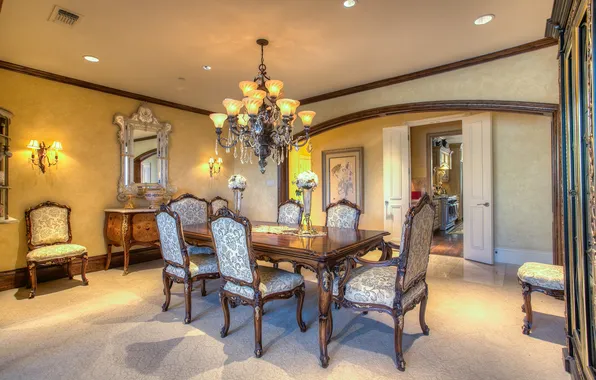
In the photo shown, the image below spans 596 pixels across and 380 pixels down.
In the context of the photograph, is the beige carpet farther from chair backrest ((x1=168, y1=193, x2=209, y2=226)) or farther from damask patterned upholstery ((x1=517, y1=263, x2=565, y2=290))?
chair backrest ((x1=168, y1=193, x2=209, y2=226))

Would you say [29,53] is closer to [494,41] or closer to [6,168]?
[6,168]

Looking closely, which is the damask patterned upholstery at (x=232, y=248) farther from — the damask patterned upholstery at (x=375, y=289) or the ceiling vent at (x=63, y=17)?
the ceiling vent at (x=63, y=17)

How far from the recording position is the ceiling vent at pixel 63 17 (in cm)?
256

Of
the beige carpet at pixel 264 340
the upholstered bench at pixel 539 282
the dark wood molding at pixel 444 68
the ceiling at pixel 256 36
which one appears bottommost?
the beige carpet at pixel 264 340

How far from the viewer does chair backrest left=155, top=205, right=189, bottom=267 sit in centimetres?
260

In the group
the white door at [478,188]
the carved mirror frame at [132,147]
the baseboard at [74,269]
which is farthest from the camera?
the carved mirror frame at [132,147]

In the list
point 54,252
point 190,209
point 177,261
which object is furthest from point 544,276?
point 54,252

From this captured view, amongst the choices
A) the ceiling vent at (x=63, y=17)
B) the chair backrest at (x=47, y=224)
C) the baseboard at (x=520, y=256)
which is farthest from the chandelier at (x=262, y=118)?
the baseboard at (x=520, y=256)

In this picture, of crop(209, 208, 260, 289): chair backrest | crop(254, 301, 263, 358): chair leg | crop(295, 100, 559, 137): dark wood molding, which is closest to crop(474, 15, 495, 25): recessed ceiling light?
crop(295, 100, 559, 137): dark wood molding

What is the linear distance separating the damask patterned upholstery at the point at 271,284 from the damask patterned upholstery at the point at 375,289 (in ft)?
1.10

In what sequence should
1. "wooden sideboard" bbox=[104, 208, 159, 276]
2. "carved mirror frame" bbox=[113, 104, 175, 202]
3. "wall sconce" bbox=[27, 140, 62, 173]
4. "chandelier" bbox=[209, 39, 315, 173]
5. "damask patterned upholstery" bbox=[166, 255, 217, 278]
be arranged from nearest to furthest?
"damask patterned upholstery" bbox=[166, 255, 217, 278]
"chandelier" bbox=[209, 39, 315, 173]
"wall sconce" bbox=[27, 140, 62, 173]
"wooden sideboard" bbox=[104, 208, 159, 276]
"carved mirror frame" bbox=[113, 104, 175, 202]

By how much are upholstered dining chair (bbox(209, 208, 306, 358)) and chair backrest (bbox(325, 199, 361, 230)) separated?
1.28 meters

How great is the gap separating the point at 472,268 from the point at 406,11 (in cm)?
346

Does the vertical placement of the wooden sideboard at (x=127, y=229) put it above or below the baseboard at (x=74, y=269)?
above
